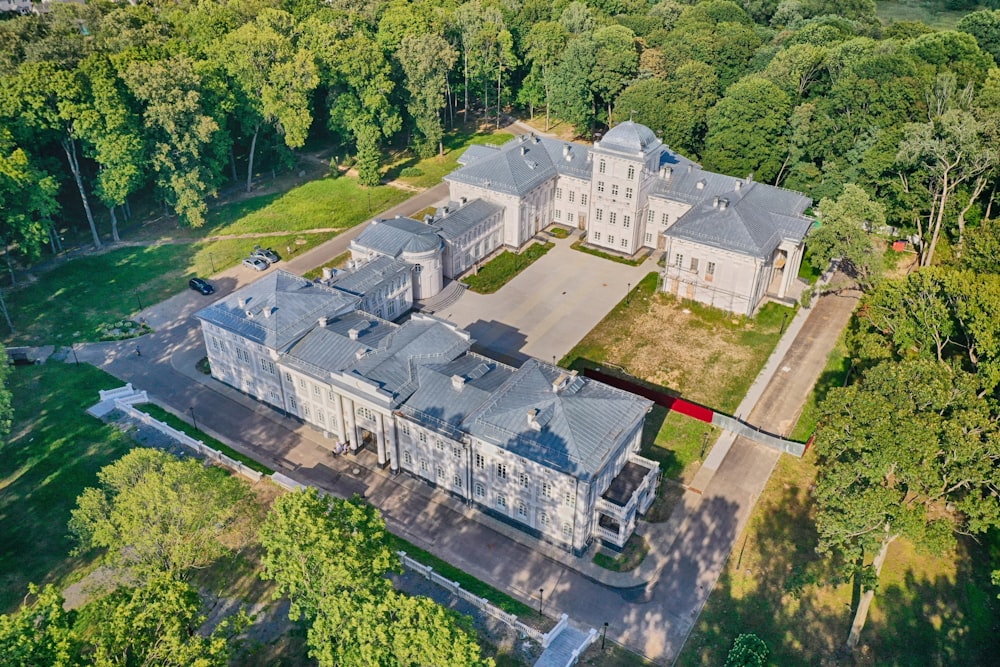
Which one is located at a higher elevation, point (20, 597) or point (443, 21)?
point (443, 21)

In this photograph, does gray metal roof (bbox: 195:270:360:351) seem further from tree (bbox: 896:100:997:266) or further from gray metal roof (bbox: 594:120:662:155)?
tree (bbox: 896:100:997:266)

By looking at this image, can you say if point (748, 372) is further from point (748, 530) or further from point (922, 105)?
point (922, 105)

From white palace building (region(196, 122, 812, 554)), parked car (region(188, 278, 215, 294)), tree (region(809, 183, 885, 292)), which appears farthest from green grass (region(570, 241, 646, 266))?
parked car (region(188, 278, 215, 294))

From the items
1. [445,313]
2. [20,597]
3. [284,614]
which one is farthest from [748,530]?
[20,597]

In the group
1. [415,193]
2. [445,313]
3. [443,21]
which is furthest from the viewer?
[443,21]

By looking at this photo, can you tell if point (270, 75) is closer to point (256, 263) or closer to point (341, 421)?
point (256, 263)

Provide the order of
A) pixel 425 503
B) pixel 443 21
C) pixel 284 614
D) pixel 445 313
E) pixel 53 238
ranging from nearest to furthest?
pixel 284 614, pixel 425 503, pixel 445 313, pixel 53 238, pixel 443 21

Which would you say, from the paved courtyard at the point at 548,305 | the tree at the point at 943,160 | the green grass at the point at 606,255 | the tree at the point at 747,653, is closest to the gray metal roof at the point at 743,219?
the green grass at the point at 606,255

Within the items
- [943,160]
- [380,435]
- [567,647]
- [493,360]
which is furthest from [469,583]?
[943,160]
